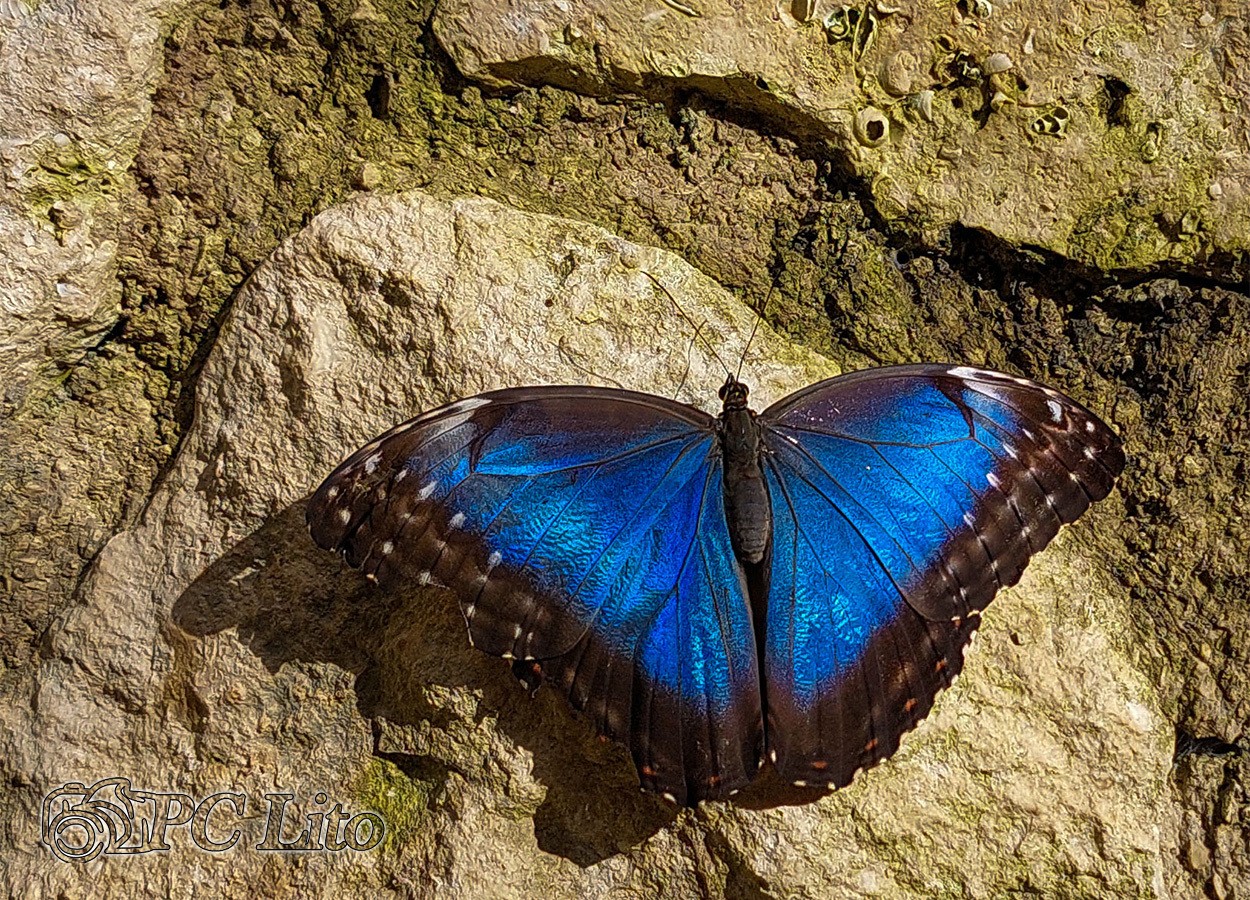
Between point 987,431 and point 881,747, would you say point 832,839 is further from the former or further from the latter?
point 987,431

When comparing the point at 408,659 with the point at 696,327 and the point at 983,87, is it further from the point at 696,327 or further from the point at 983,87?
the point at 983,87

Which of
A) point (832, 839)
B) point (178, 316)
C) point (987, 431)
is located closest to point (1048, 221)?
point (987, 431)

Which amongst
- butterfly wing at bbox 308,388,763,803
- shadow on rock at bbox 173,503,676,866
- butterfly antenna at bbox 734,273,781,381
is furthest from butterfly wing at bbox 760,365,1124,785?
shadow on rock at bbox 173,503,676,866

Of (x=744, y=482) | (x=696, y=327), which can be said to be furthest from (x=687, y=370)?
(x=744, y=482)

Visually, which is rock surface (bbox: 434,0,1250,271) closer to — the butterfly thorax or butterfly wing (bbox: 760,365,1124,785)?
butterfly wing (bbox: 760,365,1124,785)

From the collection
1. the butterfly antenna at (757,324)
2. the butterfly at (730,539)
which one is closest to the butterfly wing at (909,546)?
the butterfly at (730,539)

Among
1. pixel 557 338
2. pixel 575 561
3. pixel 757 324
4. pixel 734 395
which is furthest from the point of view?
pixel 757 324

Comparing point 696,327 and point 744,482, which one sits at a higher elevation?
point 696,327

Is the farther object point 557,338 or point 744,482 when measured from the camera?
point 557,338
